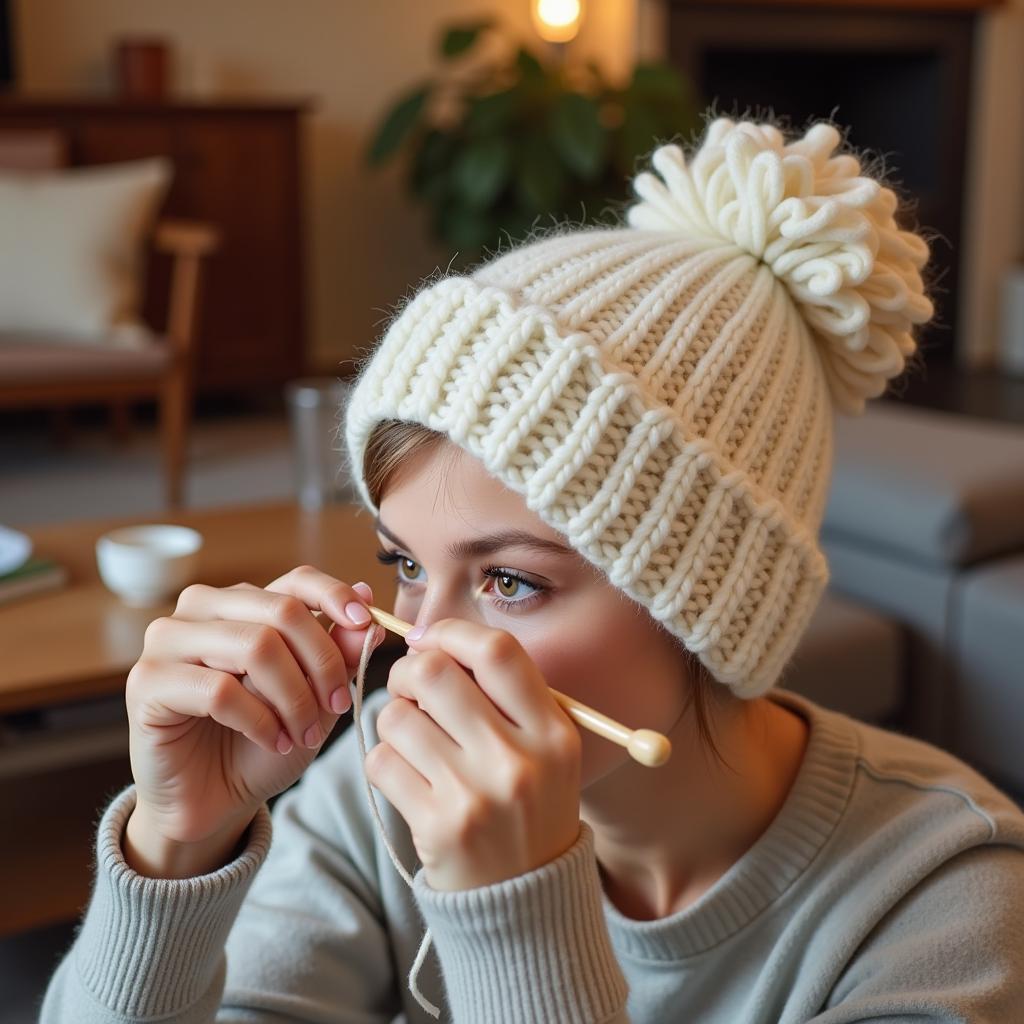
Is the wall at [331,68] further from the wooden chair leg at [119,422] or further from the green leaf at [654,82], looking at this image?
the wooden chair leg at [119,422]

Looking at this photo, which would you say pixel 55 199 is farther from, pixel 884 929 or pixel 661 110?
pixel 884 929

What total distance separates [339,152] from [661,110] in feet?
4.54

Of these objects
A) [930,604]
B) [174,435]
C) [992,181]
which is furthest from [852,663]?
[992,181]

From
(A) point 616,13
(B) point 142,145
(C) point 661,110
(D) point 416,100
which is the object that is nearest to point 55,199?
(B) point 142,145

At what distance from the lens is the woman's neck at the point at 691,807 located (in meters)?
0.94

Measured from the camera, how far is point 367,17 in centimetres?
527

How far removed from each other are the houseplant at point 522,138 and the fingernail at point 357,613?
3.87 m

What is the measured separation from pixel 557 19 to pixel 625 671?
4.95m

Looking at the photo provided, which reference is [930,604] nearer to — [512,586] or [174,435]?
[512,586]

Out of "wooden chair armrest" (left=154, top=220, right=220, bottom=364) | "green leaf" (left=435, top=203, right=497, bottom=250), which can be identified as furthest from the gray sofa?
"green leaf" (left=435, top=203, right=497, bottom=250)

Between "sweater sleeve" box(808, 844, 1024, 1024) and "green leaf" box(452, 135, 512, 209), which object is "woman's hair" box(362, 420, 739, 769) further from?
"green leaf" box(452, 135, 512, 209)

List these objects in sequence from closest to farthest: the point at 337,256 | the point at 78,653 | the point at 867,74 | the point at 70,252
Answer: the point at 78,653, the point at 70,252, the point at 337,256, the point at 867,74

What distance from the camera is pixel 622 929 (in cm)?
96

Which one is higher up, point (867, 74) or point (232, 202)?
point (867, 74)
